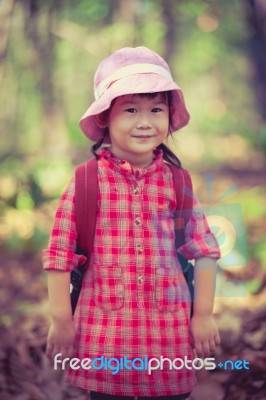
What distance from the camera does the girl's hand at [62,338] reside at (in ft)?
5.23

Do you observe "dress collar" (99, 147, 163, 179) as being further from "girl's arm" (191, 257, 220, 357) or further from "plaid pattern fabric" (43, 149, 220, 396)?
"girl's arm" (191, 257, 220, 357)

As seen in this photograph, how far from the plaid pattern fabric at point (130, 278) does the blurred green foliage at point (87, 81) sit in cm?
15

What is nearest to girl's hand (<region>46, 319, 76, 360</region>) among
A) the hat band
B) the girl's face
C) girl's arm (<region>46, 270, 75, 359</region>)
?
girl's arm (<region>46, 270, 75, 359</region>)

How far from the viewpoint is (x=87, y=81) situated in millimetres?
1687

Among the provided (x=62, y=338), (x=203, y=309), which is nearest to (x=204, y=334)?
(x=203, y=309)

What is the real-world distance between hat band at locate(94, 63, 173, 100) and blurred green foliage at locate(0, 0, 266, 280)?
3.9 inches

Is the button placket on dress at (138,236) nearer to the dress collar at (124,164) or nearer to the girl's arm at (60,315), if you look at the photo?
the dress collar at (124,164)

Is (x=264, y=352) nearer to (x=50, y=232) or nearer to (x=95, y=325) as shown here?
(x=95, y=325)

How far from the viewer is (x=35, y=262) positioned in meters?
1.68

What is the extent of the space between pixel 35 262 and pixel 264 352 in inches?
24.3

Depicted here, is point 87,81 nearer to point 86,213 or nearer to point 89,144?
point 89,144

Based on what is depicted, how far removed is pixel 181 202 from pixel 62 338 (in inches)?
17.1

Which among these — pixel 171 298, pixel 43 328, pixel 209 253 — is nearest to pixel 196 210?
pixel 209 253

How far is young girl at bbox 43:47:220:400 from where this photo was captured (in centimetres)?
155
